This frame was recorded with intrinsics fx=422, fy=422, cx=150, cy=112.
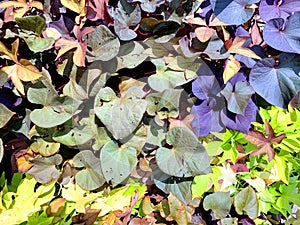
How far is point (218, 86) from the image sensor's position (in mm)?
1226

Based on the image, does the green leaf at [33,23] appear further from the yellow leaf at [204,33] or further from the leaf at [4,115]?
the yellow leaf at [204,33]

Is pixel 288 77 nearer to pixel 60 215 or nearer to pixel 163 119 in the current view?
pixel 163 119

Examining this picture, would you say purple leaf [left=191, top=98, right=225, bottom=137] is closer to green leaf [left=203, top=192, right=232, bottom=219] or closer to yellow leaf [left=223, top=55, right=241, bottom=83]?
yellow leaf [left=223, top=55, right=241, bottom=83]

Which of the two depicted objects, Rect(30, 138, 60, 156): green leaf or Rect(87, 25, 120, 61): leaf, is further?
Rect(30, 138, 60, 156): green leaf

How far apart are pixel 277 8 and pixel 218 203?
0.63m

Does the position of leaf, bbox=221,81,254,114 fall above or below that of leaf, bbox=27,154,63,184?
above

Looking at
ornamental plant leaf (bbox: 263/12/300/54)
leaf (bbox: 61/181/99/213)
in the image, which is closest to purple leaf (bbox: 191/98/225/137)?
ornamental plant leaf (bbox: 263/12/300/54)

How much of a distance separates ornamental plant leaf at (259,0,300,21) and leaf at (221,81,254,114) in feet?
0.64

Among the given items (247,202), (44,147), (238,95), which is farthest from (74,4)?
(247,202)

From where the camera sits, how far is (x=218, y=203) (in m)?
1.37

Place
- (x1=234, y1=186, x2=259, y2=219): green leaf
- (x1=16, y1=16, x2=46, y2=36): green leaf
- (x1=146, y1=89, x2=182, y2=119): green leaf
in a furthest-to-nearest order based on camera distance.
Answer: (x1=234, y1=186, x2=259, y2=219): green leaf → (x1=146, y1=89, x2=182, y2=119): green leaf → (x1=16, y1=16, x2=46, y2=36): green leaf

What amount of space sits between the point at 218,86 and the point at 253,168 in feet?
1.18

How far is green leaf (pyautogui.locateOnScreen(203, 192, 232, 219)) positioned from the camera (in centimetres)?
135

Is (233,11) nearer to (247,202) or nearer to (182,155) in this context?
(182,155)
